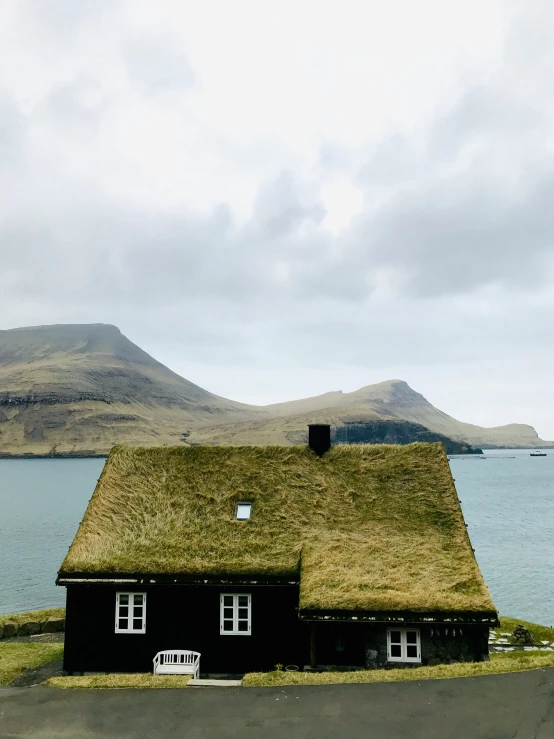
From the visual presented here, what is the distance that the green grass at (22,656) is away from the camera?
81.7ft

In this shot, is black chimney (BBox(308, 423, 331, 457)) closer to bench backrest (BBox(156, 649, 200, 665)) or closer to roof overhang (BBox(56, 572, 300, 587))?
roof overhang (BBox(56, 572, 300, 587))

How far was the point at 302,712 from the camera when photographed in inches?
614

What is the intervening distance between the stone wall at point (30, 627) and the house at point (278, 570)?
10.5 m

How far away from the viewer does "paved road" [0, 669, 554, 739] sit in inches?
566

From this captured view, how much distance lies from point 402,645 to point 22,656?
16476 mm

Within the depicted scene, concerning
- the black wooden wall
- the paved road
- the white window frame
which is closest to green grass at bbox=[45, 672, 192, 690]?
the paved road

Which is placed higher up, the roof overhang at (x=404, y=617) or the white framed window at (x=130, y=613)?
the roof overhang at (x=404, y=617)

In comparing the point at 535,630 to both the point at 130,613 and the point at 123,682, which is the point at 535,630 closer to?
the point at 130,613

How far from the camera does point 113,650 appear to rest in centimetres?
2403

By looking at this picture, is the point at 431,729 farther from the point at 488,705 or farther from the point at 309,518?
the point at 309,518

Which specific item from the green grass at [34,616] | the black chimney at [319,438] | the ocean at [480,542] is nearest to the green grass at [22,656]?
the green grass at [34,616]

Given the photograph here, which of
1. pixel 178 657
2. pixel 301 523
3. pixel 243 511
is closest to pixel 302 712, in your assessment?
pixel 178 657

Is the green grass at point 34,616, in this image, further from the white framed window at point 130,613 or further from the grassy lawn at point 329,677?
the grassy lawn at point 329,677

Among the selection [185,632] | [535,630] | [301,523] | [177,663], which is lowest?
[535,630]
